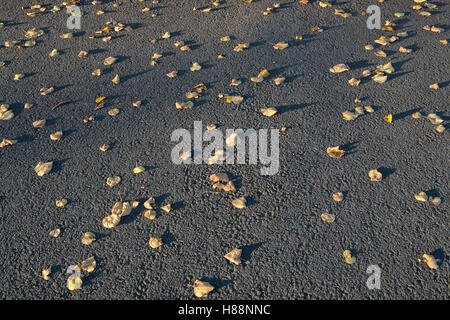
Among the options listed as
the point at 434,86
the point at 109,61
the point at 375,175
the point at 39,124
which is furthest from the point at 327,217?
the point at 109,61

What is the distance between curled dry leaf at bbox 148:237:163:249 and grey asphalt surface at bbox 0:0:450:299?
4 cm

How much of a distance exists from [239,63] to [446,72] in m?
2.09

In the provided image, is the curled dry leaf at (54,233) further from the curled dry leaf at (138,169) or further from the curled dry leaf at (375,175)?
the curled dry leaf at (375,175)

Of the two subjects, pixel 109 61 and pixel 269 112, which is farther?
pixel 109 61

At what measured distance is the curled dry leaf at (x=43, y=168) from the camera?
8.84 feet

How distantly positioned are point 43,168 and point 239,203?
160 centimetres

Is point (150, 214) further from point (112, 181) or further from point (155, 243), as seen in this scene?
point (112, 181)

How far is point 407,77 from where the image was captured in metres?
3.38

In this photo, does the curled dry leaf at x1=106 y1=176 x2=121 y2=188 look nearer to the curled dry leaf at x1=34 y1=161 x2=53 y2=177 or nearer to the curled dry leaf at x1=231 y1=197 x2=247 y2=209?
the curled dry leaf at x1=34 y1=161 x2=53 y2=177

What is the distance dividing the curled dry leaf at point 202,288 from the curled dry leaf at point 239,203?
0.59 metres

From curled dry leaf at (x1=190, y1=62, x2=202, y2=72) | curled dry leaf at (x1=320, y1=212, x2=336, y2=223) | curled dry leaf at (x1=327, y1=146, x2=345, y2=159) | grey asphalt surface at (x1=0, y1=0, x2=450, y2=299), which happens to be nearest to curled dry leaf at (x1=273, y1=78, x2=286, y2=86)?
grey asphalt surface at (x1=0, y1=0, x2=450, y2=299)

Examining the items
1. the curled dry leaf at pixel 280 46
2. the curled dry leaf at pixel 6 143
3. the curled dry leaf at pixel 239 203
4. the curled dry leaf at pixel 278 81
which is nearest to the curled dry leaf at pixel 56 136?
the curled dry leaf at pixel 6 143

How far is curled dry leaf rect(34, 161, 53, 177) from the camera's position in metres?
2.70

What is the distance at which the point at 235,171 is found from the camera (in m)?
2.65
